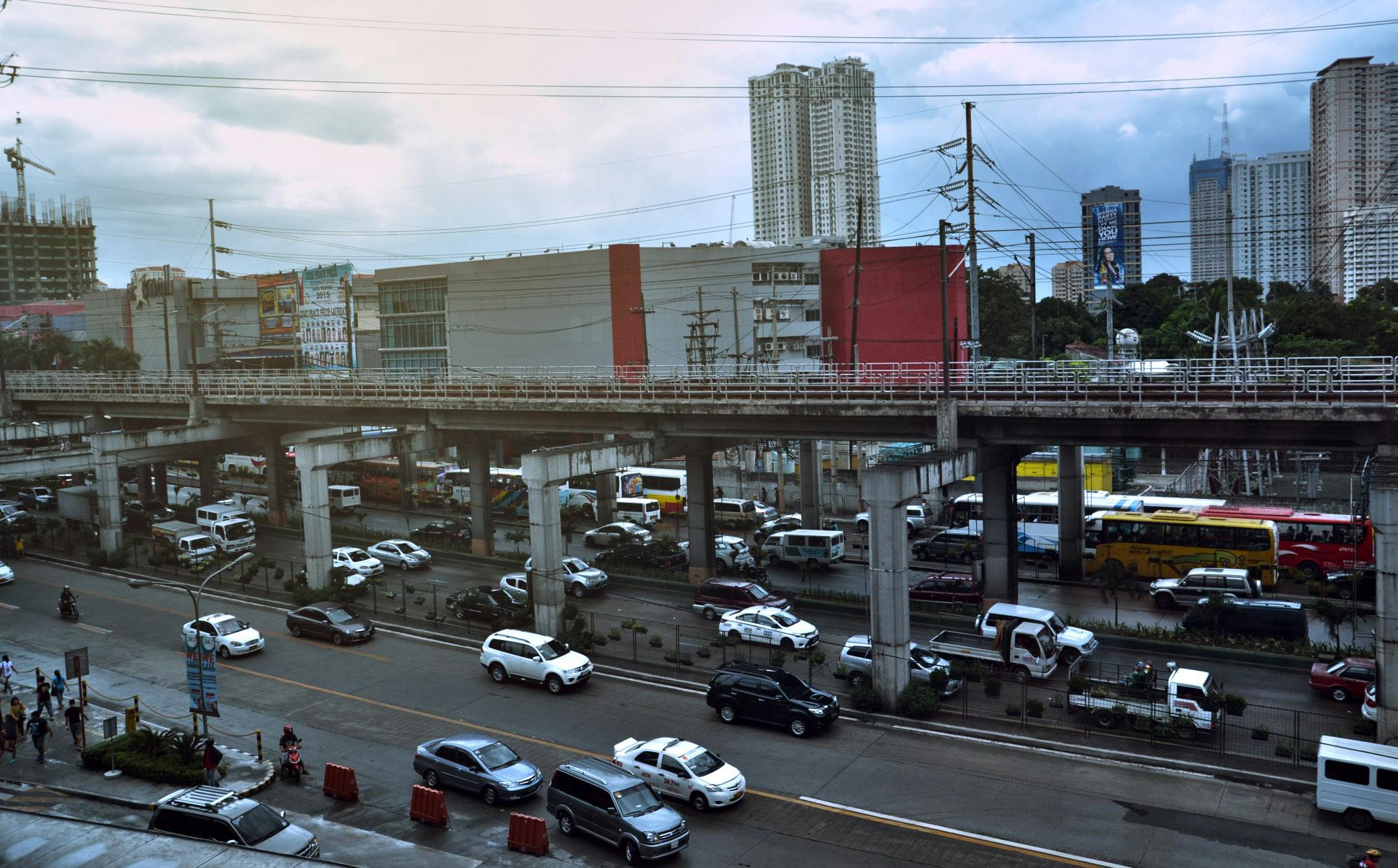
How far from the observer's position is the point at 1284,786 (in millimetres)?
23594

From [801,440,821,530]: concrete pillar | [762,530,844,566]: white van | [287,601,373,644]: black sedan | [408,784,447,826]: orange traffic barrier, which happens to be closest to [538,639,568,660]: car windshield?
[287,601,373,644]: black sedan

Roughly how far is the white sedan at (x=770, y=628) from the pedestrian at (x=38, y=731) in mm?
20552

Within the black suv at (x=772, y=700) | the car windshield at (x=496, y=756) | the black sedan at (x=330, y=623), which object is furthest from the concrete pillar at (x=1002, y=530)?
the black sedan at (x=330, y=623)

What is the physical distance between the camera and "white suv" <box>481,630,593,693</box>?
31672mm

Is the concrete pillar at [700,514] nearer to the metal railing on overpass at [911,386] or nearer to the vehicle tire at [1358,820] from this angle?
the metal railing on overpass at [911,386]

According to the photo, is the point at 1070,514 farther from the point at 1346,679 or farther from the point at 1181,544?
the point at 1346,679

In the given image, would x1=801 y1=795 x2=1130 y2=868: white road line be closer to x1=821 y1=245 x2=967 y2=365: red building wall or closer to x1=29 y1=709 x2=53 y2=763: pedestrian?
x1=29 y1=709 x2=53 y2=763: pedestrian

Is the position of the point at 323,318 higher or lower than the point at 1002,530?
higher

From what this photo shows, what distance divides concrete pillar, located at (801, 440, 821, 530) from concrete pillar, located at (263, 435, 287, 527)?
3450 cm

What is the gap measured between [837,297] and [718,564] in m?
35.9

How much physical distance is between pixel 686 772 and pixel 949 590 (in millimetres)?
20464

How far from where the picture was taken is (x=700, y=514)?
156ft

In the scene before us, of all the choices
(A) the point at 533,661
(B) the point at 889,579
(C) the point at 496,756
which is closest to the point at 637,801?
(C) the point at 496,756

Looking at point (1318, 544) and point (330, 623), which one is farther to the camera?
point (1318, 544)
